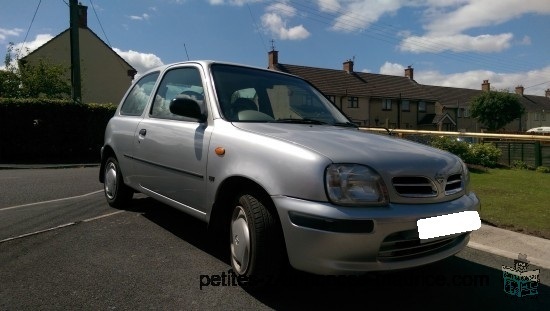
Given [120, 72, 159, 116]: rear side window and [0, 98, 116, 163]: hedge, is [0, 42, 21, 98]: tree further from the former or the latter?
[120, 72, 159, 116]: rear side window

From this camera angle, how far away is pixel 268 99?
4.11 metres

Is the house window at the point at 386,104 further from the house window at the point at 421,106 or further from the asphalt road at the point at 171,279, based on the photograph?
A: the asphalt road at the point at 171,279

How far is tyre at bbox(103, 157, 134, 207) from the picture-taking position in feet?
17.0

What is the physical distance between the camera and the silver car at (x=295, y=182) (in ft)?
8.25

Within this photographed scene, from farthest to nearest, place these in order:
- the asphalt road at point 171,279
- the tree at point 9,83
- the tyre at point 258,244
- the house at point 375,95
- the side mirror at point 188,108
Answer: the house at point 375,95 < the tree at point 9,83 < the side mirror at point 188,108 < the asphalt road at point 171,279 < the tyre at point 258,244

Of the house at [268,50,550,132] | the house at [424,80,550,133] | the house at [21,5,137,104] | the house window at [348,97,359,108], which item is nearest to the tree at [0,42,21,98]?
the house at [21,5,137,104]

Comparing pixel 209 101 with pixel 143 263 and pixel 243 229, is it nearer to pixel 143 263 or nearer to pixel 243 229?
pixel 243 229

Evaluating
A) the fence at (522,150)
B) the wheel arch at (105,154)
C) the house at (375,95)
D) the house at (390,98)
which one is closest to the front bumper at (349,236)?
the wheel arch at (105,154)

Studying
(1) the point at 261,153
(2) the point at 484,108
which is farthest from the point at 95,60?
(2) the point at 484,108

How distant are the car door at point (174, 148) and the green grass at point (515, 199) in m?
3.84

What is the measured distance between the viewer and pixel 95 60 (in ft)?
115

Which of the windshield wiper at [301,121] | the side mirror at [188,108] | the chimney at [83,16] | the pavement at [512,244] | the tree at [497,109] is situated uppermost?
the chimney at [83,16]

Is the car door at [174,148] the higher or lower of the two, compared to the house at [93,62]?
lower

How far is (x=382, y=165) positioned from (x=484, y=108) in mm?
50061
